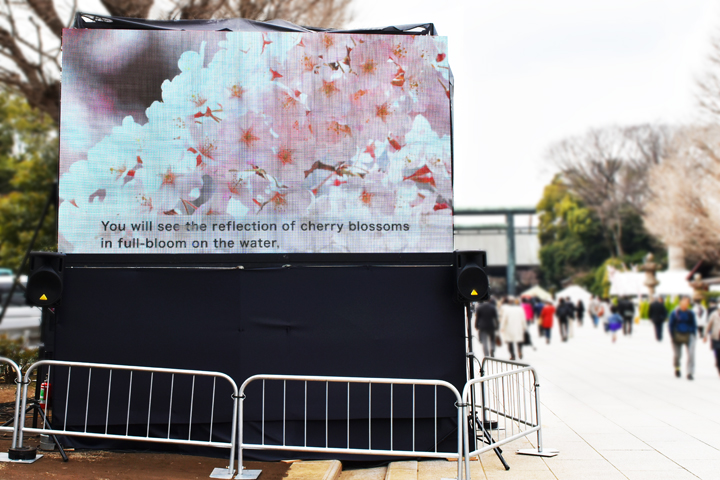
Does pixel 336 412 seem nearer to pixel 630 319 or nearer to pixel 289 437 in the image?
pixel 289 437

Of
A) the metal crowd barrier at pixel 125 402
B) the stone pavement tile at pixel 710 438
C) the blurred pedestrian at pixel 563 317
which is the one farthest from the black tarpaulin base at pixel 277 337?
the blurred pedestrian at pixel 563 317

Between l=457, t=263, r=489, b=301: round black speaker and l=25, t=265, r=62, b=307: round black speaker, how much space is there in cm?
408

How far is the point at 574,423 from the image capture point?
30.8ft

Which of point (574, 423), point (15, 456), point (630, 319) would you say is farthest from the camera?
point (630, 319)

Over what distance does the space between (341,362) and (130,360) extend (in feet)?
7.27

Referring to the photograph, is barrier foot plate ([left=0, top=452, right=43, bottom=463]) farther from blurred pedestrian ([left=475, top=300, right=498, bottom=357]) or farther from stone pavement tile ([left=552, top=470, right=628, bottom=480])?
blurred pedestrian ([left=475, top=300, right=498, bottom=357])

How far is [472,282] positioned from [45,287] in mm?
4319

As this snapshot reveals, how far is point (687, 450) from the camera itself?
7.64 m

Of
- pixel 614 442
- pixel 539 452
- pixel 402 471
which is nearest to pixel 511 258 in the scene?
pixel 614 442

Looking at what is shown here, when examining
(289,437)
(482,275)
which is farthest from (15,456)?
(482,275)

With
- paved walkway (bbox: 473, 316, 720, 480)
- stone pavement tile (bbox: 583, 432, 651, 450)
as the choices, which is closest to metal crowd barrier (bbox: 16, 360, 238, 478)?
paved walkway (bbox: 473, 316, 720, 480)

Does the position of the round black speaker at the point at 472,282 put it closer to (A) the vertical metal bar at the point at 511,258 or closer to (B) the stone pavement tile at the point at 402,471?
(B) the stone pavement tile at the point at 402,471

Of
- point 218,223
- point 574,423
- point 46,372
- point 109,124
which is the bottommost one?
point 574,423

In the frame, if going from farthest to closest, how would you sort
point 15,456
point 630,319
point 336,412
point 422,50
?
point 630,319, point 422,50, point 336,412, point 15,456
